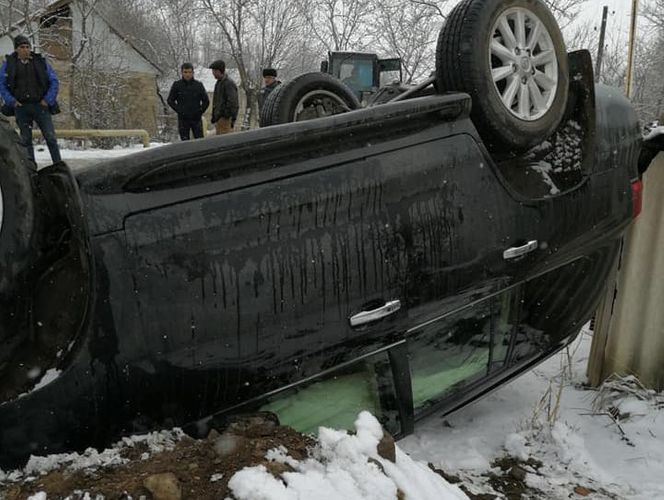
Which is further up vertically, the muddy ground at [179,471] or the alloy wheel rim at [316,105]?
the alloy wheel rim at [316,105]

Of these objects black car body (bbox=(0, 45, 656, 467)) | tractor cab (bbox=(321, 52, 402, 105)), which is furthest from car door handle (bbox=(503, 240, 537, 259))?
tractor cab (bbox=(321, 52, 402, 105))

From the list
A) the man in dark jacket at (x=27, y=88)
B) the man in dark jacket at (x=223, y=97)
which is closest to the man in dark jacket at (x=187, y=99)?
the man in dark jacket at (x=223, y=97)

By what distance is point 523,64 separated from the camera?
8.55ft

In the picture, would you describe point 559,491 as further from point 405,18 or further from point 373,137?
point 405,18

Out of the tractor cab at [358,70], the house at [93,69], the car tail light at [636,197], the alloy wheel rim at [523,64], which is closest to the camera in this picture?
the alloy wheel rim at [523,64]

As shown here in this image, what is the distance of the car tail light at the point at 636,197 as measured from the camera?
2.90 metres

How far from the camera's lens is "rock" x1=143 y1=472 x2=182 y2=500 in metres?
1.30

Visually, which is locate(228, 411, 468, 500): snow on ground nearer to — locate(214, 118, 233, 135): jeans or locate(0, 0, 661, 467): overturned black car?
locate(0, 0, 661, 467): overturned black car

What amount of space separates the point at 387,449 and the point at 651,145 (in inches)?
93.9

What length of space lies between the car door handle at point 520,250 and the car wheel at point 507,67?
1.37 feet

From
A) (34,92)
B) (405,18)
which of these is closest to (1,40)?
(405,18)

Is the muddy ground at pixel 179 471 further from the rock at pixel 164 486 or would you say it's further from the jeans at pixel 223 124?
the jeans at pixel 223 124

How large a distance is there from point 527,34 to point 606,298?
1538mm

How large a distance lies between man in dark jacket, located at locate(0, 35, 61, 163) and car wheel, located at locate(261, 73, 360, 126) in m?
5.07
